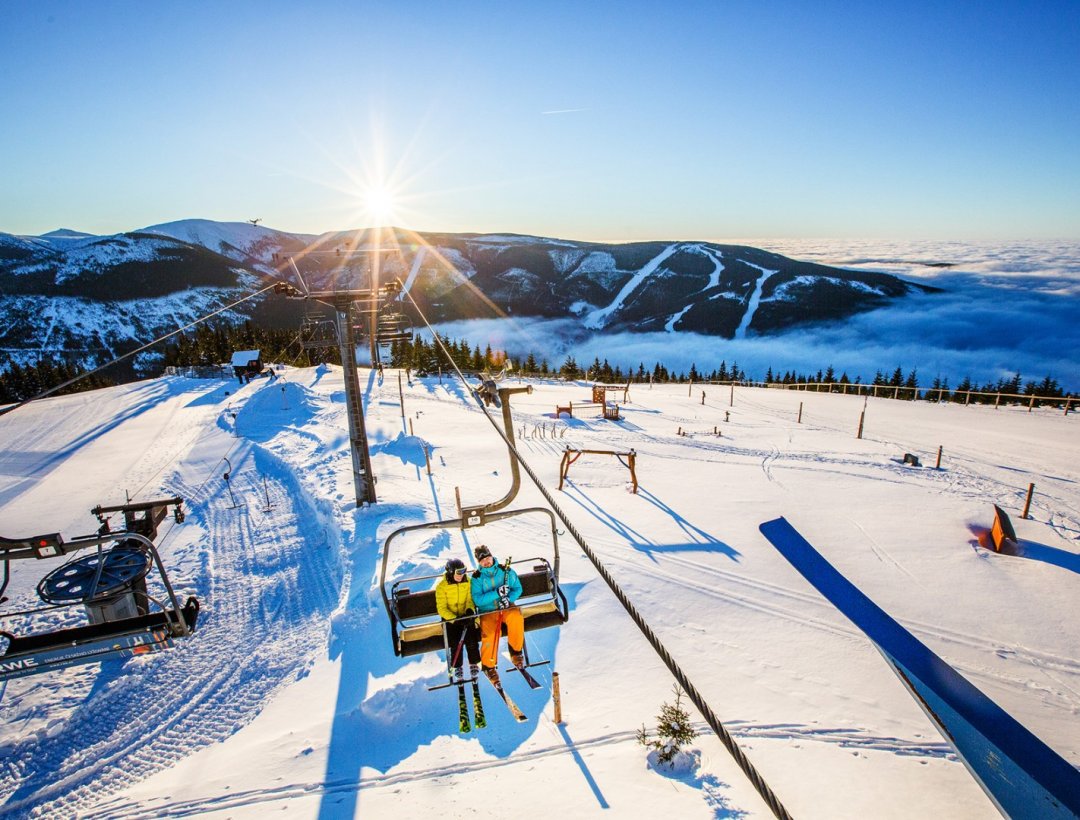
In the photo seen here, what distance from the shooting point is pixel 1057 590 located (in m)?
11.0

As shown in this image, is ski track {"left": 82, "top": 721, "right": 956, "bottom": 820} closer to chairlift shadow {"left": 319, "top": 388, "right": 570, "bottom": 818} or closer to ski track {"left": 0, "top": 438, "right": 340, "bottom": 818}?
chairlift shadow {"left": 319, "top": 388, "right": 570, "bottom": 818}

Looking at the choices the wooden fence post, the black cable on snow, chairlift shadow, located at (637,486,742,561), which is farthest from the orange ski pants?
chairlift shadow, located at (637,486,742,561)

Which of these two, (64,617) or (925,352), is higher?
(64,617)

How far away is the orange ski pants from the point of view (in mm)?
6828

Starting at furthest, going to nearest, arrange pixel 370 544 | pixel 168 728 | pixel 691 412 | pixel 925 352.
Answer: pixel 925 352, pixel 691 412, pixel 370 544, pixel 168 728

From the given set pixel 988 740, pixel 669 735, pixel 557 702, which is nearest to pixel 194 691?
pixel 557 702

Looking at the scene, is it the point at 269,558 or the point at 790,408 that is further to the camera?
the point at 790,408

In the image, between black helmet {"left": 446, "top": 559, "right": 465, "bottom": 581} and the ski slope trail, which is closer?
black helmet {"left": 446, "top": 559, "right": 465, "bottom": 581}

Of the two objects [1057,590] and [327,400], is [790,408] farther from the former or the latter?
[327,400]

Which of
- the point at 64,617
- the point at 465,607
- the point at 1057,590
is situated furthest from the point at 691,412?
the point at 64,617

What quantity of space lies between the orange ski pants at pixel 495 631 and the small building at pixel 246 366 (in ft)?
169

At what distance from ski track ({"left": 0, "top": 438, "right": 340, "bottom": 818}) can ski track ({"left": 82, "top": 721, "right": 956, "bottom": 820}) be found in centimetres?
117

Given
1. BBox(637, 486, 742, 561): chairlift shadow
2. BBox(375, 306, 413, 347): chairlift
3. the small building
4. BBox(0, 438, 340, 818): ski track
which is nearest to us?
BBox(0, 438, 340, 818): ski track

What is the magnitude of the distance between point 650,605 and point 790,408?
29203 mm
